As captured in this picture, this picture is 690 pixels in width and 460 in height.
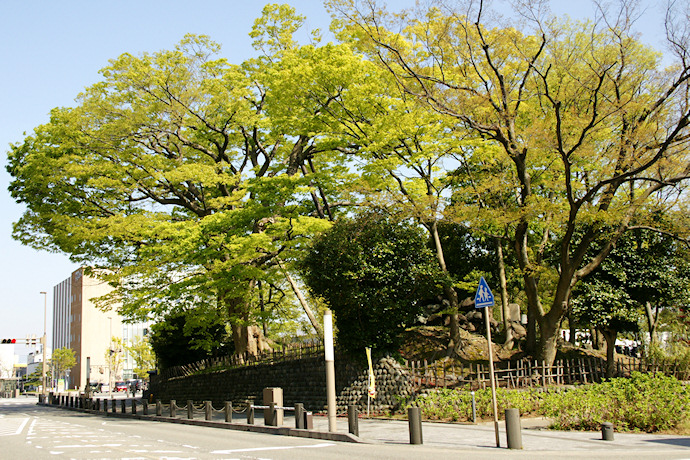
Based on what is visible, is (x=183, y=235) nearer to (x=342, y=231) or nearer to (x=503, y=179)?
(x=342, y=231)

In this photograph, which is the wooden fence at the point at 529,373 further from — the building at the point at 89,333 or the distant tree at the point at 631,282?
the building at the point at 89,333

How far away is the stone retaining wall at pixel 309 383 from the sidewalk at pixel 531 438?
2.46 m

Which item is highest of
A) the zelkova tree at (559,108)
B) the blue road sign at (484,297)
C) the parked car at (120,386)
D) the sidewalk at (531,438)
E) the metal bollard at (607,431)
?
the zelkova tree at (559,108)

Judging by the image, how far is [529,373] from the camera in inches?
734

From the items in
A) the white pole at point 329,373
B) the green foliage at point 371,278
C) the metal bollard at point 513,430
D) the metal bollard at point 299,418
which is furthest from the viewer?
the green foliage at point 371,278

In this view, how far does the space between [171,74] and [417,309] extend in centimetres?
1463

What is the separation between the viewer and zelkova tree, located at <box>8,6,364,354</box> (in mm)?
22891

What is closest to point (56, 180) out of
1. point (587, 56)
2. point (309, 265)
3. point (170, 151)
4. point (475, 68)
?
point (170, 151)

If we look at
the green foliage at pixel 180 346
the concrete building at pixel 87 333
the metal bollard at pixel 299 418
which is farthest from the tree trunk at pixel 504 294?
the concrete building at pixel 87 333

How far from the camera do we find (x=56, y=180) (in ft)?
81.7

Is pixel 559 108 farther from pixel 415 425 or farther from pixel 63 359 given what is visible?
pixel 63 359

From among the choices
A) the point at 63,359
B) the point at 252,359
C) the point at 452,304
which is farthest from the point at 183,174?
the point at 63,359

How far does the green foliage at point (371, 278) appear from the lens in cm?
1884

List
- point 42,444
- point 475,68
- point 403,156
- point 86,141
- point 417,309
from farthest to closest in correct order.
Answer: point 86,141, point 403,156, point 417,309, point 475,68, point 42,444
